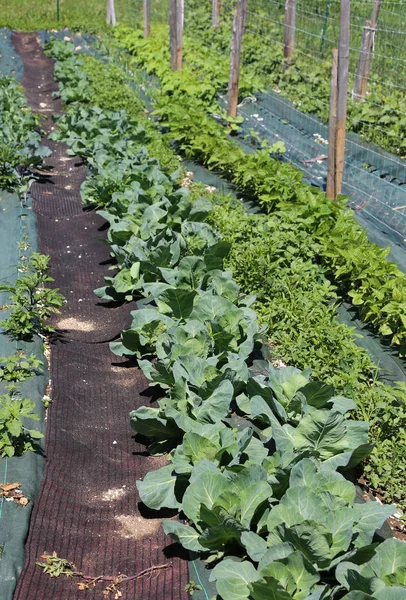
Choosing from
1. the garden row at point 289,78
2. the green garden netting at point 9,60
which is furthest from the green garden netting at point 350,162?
the green garden netting at point 9,60

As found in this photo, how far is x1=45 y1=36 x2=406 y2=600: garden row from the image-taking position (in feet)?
9.85

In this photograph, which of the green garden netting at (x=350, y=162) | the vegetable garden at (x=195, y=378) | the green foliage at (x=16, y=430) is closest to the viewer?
the vegetable garden at (x=195, y=378)

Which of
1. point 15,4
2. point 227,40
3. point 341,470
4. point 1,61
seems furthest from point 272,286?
point 15,4

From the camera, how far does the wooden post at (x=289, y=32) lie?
1277 cm

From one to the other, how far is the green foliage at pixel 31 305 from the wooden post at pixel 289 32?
8044 millimetres

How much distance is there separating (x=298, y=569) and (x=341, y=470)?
117cm

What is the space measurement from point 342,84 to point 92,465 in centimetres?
457

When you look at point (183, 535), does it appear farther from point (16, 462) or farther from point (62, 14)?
point (62, 14)

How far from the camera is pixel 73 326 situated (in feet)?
18.8

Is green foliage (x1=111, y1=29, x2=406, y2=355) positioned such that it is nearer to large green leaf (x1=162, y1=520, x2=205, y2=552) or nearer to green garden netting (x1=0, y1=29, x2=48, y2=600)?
green garden netting (x1=0, y1=29, x2=48, y2=600)

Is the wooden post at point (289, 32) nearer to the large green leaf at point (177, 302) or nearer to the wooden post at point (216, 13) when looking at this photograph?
the wooden post at point (216, 13)

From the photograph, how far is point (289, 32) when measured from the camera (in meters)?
13.1

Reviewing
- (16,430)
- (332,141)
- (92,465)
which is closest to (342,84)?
(332,141)

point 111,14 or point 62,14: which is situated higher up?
point 111,14
